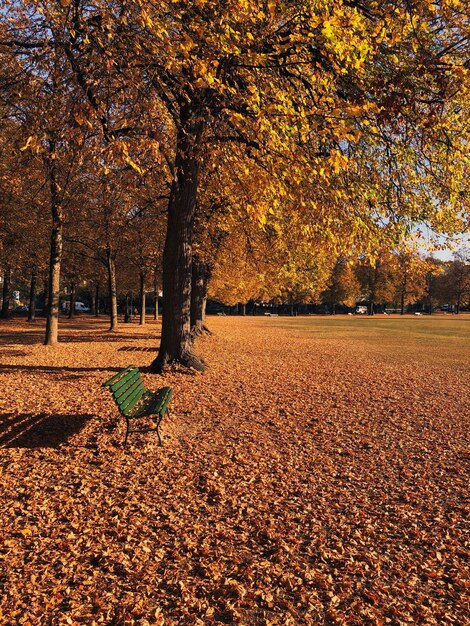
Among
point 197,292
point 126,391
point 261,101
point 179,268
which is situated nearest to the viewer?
point 126,391

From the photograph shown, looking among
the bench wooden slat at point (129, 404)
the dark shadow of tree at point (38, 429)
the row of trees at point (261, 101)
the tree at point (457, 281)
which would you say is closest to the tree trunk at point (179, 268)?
the row of trees at point (261, 101)

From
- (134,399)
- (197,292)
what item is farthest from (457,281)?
(134,399)

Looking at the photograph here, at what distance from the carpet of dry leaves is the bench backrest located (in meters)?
0.59

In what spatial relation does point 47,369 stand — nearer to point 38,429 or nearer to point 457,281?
point 38,429

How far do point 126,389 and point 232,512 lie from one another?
2593mm

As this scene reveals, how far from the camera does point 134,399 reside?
256 inches

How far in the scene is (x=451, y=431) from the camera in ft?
25.6

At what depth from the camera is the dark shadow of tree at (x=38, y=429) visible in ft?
19.7

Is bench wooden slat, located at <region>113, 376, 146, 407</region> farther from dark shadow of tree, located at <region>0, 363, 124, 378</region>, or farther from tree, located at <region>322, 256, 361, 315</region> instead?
tree, located at <region>322, 256, 361, 315</region>

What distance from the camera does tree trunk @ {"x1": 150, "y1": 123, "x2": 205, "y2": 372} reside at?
10.7 meters

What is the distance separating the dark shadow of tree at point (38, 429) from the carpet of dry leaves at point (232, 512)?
0.10ft

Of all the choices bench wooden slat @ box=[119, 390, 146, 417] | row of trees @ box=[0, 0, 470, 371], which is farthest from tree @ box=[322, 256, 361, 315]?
bench wooden slat @ box=[119, 390, 146, 417]

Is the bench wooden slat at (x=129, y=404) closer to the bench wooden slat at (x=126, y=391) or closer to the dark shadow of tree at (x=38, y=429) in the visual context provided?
the bench wooden slat at (x=126, y=391)

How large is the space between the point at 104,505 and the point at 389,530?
2974 millimetres
